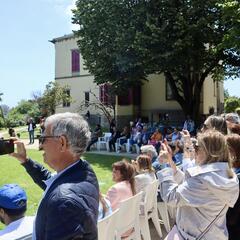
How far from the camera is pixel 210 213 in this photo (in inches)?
125

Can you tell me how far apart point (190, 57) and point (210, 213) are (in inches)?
753

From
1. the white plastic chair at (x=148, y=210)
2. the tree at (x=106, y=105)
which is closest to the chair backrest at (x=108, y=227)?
the white plastic chair at (x=148, y=210)

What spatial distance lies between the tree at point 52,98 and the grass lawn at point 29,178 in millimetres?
15268

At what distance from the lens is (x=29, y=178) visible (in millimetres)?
12539

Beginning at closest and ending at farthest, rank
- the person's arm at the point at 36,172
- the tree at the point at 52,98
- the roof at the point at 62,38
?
the person's arm at the point at 36,172 < the tree at the point at 52,98 < the roof at the point at 62,38

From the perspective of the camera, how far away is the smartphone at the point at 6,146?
9.38 feet

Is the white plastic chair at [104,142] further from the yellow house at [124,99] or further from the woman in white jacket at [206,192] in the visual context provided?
the woman in white jacket at [206,192]

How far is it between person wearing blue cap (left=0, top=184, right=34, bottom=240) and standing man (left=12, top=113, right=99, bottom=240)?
1049 mm

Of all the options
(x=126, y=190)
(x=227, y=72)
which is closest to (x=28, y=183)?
(x=126, y=190)

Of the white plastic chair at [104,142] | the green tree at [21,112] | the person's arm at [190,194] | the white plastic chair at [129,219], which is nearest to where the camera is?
the person's arm at [190,194]

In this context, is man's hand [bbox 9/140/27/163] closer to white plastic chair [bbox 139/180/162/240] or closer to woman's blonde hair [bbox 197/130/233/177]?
woman's blonde hair [bbox 197/130/233/177]

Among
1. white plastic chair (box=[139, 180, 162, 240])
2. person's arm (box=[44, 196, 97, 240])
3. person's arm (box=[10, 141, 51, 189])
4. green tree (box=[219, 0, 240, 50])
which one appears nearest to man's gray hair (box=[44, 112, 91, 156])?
person's arm (box=[44, 196, 97, 240])

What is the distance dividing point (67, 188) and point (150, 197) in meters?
4.42

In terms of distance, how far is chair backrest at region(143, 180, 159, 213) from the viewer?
6.13 m
